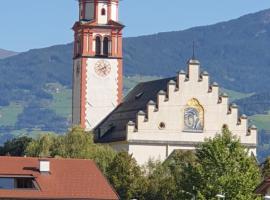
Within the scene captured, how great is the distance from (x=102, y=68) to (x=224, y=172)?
64.3m

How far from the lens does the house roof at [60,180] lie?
3671 inches

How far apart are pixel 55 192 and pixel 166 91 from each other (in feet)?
195

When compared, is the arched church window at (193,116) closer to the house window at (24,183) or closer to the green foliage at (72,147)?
the green foliage at (72,147)

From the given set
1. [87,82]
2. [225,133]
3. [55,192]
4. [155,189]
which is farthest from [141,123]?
[55,192]

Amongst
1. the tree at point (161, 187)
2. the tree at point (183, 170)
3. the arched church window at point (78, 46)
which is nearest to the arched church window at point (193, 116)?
the tree at point (183, 170)

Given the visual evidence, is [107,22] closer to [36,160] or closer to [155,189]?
[155,189]

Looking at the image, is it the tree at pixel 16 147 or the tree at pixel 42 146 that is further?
the tree at pixel 16 147

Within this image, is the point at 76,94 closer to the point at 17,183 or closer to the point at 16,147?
the point at 16,147

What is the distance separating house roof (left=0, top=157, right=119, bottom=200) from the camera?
93.2 metres

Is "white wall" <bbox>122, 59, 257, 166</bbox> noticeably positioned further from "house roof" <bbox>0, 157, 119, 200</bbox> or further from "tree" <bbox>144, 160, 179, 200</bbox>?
"house roof" <bbox>0, 157, 119, 200</bbox>

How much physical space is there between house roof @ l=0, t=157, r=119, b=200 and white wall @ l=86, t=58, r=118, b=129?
6202cm

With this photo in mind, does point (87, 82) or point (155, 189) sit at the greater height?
point (87, 82)

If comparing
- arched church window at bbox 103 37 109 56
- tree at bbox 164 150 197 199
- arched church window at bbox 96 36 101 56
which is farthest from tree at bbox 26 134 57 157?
arched church window at bbox 103 37 109 56

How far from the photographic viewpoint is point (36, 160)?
328ft
